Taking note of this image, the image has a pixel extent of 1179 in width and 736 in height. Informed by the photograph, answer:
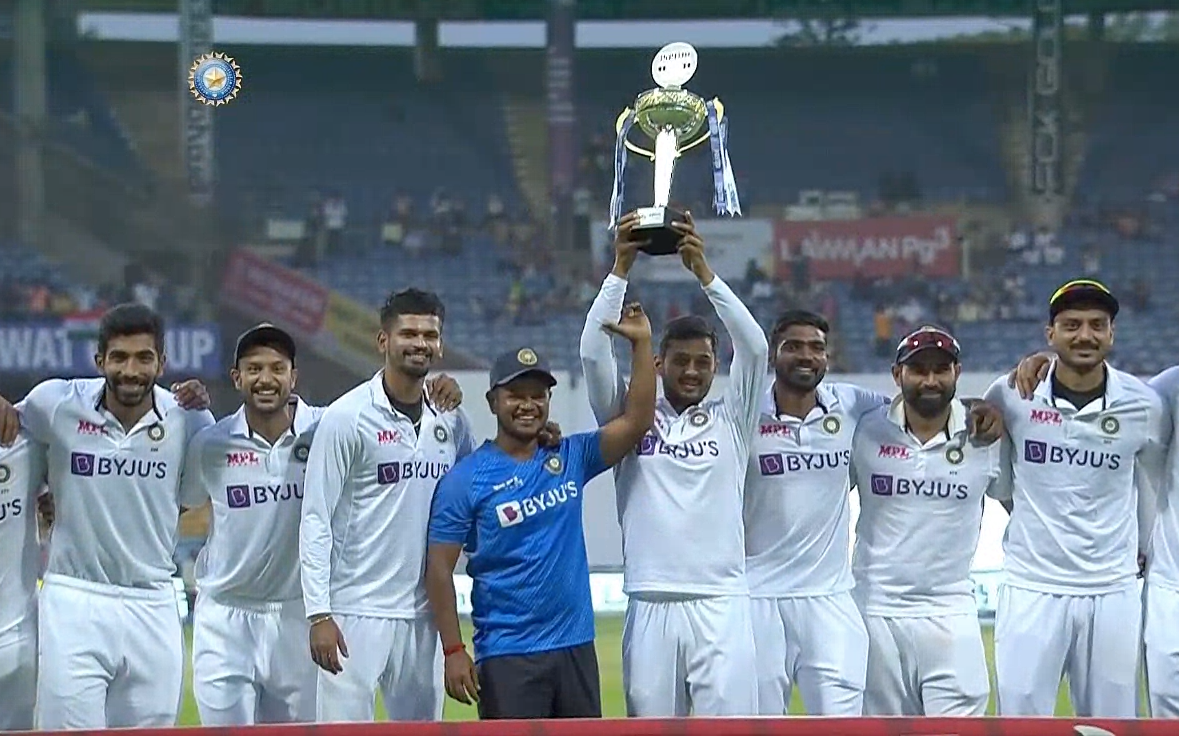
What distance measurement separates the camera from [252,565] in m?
5.75

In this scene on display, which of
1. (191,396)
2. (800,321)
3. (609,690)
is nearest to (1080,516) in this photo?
(800,321)

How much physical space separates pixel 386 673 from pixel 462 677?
0.42 m

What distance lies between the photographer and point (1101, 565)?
5.81 metres

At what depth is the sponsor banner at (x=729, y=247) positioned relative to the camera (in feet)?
67.8

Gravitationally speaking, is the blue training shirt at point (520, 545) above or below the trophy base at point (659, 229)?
below

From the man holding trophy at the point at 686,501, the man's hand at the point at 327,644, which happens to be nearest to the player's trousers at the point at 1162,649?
the man holding trophy at the point at 686,501

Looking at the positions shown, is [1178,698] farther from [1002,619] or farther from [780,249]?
[780,249]

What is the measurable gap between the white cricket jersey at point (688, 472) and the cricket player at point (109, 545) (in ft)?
4.59

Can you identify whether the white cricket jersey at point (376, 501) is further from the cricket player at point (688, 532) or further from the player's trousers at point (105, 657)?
the cricket player at point (688, 532)

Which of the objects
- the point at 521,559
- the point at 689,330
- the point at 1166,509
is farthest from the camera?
the point at 1166,509

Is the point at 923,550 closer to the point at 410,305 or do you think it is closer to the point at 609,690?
the point at 410,305

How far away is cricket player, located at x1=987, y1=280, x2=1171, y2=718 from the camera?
19.0 feet

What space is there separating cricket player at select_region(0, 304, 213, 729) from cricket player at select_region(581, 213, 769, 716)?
140 cm

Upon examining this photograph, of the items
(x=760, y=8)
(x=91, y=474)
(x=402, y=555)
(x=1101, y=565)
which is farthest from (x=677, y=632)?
(x=760, y=8)
